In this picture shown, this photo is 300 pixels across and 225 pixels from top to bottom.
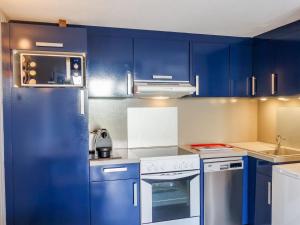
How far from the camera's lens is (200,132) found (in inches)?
120

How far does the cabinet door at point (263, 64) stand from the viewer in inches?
104

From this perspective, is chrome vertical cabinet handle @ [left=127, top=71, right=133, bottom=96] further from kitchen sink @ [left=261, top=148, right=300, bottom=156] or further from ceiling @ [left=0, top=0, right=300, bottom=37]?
kitchen sink @ [left=261, top=148, right=300, bottom=156]

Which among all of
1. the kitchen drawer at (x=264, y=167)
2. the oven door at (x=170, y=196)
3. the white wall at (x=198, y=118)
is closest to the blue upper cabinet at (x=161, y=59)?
the white wall at (x=198, y=118)

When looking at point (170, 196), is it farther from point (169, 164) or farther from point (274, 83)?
point (274, 83)

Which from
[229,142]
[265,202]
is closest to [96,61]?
[229,142]

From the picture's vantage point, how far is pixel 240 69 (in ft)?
9.48

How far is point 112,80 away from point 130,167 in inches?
33.6

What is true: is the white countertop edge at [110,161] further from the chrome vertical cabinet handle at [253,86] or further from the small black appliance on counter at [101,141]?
the chrome vertical cabinet handle at [253,86]

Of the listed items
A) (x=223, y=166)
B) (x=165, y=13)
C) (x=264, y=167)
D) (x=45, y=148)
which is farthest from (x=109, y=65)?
(x=264, y=167)

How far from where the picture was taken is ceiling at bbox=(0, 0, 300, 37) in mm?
1875

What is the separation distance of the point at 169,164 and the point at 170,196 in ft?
1.06

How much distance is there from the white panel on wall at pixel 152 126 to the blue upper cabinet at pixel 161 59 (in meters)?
0.43

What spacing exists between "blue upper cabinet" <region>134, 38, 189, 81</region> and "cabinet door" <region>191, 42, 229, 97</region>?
4.6 inches

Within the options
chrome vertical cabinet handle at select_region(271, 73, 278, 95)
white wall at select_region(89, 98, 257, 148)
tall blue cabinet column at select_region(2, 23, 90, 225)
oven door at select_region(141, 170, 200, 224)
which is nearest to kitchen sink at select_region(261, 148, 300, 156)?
white wall at select_region(89, 98, 257, 148)
